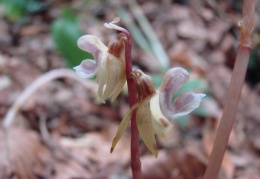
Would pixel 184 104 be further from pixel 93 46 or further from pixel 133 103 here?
pixel 93 46

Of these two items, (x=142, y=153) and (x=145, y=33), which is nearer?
(x=142, y=153)

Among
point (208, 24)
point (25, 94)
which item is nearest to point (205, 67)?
point (208, 24)

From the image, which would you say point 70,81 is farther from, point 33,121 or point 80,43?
point 80,43

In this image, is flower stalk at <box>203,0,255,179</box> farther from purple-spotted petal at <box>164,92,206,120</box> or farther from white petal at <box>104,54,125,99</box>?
white petal at <box>104,54,125,99</box>

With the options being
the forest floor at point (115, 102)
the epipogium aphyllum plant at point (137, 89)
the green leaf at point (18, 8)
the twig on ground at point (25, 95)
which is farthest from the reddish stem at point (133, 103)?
the green leaf at point (18, 8)

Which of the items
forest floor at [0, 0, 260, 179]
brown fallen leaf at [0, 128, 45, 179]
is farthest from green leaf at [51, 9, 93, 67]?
brown fallen leaf at [0, 128, 45, 179]

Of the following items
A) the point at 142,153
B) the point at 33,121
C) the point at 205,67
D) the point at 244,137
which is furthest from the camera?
the point at 205,67
